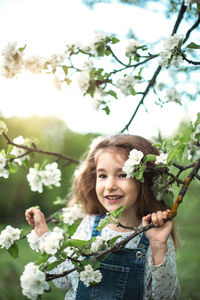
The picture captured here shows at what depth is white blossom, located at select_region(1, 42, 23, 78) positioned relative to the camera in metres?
1.66

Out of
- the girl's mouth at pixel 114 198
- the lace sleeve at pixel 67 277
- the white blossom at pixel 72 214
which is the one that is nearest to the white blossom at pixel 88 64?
the girl's mouth at pixel 114 198

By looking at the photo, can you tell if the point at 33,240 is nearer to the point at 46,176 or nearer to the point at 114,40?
the point at 46,176

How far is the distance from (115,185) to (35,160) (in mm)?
10103

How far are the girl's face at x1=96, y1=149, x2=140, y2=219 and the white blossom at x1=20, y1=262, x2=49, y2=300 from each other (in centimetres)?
71

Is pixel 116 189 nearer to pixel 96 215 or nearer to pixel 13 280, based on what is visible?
pixel 96 215

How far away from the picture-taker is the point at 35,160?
38.3 ft

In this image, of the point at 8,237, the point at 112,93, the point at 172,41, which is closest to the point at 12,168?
the point at 8,237

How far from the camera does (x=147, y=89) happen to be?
2133 mm

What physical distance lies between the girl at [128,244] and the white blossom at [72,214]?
0.20 m

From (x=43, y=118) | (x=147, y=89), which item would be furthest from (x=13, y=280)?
(x=43, y=118)

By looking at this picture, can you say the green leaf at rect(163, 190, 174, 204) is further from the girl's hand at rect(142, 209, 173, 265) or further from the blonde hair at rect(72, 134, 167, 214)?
the blonde hair at rect(72, 134, 167, 214)

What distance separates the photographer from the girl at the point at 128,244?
1597 mm

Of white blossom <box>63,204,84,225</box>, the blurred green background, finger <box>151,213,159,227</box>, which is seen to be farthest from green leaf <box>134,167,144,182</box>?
the blurred green background

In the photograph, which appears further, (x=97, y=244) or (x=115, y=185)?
(x=115, y=185)
